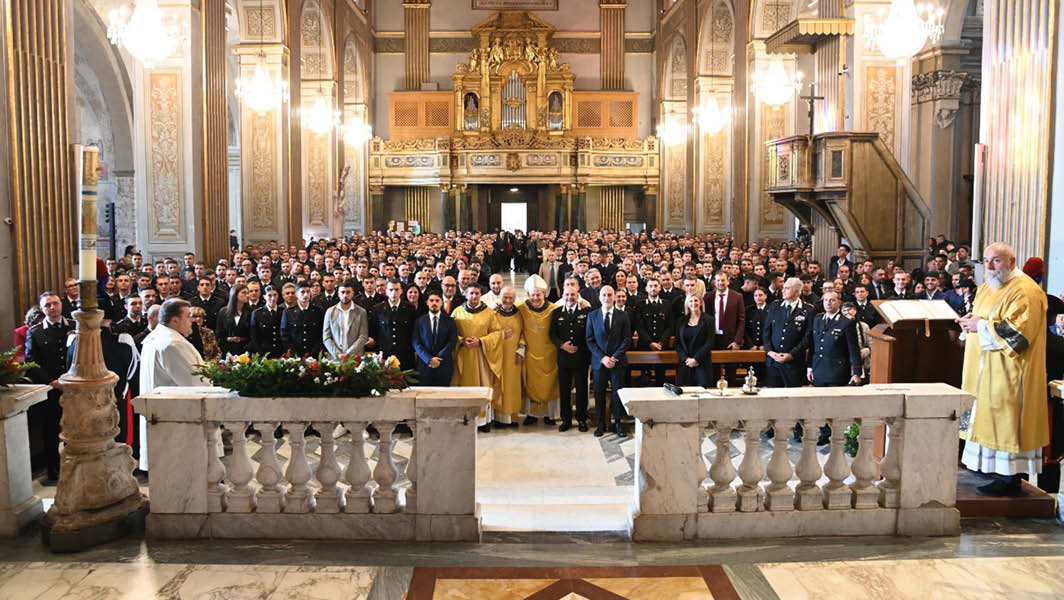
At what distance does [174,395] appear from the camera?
498cm

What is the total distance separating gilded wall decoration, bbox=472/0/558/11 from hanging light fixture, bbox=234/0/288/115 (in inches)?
649

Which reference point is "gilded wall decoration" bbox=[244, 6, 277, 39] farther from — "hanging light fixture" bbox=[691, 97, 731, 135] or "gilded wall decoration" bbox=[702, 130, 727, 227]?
"gilded wall decoration" bbox=[702, 130, 727, 227]

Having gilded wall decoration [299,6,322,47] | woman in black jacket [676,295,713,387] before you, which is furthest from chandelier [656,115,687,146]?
woman in black jacket [676,295,713,387]

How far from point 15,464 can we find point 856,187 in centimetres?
1197

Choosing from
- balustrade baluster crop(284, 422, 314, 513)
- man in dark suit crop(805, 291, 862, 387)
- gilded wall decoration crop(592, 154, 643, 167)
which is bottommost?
balustrade baluster crop(284, 422, 314, 513)

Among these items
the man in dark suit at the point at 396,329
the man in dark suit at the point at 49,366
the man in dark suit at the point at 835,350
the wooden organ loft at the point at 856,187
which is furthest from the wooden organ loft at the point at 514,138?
the man in dark suit at the point at 49,366

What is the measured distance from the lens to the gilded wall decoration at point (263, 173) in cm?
2025

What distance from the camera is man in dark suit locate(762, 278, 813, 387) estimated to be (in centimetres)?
859

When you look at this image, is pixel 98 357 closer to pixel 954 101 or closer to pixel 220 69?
pixel 220 69

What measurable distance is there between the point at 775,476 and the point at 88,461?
148 inches

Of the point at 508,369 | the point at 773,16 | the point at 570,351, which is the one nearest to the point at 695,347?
the point at 570,351

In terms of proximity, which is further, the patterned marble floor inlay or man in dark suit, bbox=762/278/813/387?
man in dark suit, bbox=762/278/813/387

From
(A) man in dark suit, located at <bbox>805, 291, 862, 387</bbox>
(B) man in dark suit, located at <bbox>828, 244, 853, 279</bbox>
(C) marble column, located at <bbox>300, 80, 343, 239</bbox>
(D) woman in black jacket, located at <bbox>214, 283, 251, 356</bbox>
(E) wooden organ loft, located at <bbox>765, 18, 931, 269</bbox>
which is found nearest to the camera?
(A) man in dark suit, located at <bbox>805, 291, 862, 387</bbox>

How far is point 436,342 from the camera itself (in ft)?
28.1
